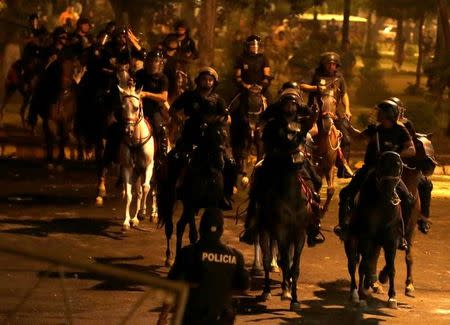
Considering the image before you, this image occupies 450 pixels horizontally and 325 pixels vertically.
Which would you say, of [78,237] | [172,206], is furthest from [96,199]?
[172,206]

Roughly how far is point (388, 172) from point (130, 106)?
214 inches

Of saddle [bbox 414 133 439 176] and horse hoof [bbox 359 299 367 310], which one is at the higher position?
saddle [bbox 414 133 439 176]

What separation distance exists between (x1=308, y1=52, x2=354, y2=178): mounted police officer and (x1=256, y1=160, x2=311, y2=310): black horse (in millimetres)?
5770

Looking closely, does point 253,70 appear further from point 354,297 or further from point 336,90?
point 354,297

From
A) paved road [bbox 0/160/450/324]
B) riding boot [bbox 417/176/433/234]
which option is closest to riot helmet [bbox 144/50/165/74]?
paved road [bbox 0/160/450/324]

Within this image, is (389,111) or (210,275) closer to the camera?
(210,275)

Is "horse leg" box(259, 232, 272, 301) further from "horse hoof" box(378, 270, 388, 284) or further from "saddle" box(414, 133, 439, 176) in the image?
"saddle" box(414, 133, 439, 176)

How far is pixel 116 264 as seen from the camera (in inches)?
651

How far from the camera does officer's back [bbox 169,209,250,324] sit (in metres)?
9.65

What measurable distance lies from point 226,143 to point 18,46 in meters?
26.3

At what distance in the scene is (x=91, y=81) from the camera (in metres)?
23.5

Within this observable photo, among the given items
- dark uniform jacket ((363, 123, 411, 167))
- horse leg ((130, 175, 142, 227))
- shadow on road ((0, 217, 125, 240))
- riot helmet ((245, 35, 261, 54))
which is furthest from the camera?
riot helmet ((245, 35, 261, 54))

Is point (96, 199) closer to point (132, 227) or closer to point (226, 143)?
point (132, 227)

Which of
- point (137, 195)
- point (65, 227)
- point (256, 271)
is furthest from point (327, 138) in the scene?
point (256, 271)
